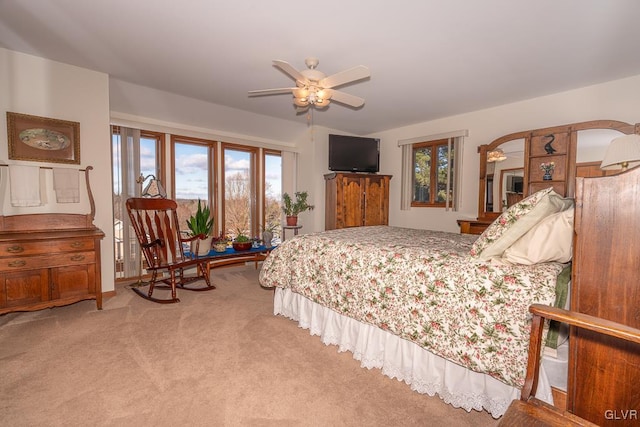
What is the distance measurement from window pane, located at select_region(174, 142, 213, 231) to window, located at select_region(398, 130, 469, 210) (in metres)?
3.39

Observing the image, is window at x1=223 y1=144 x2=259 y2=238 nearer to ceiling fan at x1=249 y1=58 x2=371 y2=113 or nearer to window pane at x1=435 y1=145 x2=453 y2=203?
ceiling fan at x1=249 y1=58 x2=371 y2=113

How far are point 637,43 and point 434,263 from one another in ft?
8.79

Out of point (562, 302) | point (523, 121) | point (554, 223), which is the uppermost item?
point (523, 121)

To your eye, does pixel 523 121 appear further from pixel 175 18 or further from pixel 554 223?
pixel 175 18

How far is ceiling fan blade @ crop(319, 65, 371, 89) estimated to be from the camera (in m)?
2.16

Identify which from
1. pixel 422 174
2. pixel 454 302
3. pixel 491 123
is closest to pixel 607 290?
pixel 454 302

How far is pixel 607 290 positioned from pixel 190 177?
4709 millimetres

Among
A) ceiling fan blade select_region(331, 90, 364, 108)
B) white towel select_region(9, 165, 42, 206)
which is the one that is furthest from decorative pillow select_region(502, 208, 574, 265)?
white towel select_region(9, 165, 42, 206)

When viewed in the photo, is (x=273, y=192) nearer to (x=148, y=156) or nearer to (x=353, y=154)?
(x=353, y=154)

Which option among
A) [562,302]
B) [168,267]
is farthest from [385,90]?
[168,267]

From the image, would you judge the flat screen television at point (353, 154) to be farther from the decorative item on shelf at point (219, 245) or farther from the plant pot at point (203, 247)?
the plant pot at point (203, 247)

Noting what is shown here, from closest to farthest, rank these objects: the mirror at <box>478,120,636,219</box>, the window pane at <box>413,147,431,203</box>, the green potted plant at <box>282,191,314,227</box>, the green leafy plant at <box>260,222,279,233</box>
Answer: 1. the mirror at <box>478,120,636,219</box>
2. the window pane at <box>413,147,431,203</box>
3. the green potted plant at <box>282,191,314,227</box>
4. the green leafy plant at <box>260,222,279,233</box>

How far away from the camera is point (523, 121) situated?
3678 mm

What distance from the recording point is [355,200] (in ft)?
16.0
